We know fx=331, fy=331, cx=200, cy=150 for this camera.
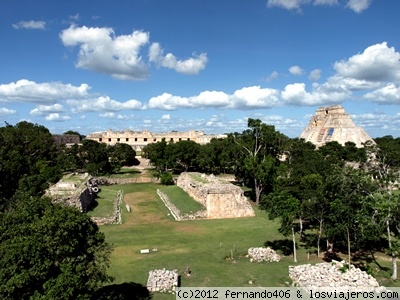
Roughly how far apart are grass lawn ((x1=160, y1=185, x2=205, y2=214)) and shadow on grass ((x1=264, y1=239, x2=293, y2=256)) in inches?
348

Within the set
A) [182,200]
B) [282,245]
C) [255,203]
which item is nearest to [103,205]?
[182,200]

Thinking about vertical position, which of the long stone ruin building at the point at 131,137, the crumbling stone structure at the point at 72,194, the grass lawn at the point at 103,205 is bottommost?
the grass lawn at the point at 103,205

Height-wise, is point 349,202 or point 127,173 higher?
point 349,202

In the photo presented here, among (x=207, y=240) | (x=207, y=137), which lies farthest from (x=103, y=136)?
(x=207, y=240)

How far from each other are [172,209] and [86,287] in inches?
799

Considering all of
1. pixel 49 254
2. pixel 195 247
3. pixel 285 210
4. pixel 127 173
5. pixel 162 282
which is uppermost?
pixel 49 254

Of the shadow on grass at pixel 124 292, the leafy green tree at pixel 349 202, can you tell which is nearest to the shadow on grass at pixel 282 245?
the leafy green tree at pixel 349 202

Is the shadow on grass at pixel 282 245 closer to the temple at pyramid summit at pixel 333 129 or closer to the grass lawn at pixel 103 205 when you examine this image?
the grass lawn at pixel 103 205

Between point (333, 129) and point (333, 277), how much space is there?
186 ft

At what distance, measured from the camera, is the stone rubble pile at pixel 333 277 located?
12.9 metres

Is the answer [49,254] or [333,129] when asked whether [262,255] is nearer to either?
[49,254]

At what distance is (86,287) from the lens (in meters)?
9.22

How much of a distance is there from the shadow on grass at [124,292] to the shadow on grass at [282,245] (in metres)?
8.74

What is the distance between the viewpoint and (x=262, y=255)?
17328 millimetres
